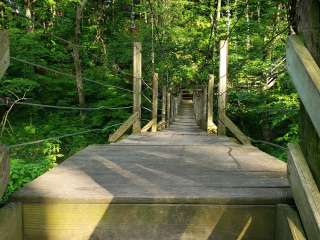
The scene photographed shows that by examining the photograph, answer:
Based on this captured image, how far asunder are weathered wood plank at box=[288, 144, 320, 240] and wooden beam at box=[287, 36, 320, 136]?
25 cm

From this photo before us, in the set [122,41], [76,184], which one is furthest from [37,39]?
[76,184]

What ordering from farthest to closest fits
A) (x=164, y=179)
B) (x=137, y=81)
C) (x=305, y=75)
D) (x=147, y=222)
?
(x=137, y=81)
(x=164, y=179)
(x=147, y=222)
(x=305, y=75)

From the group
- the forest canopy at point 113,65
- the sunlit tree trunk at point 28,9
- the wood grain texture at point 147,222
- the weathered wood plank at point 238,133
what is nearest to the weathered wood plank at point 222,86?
the weathered wood plank at point 238,133

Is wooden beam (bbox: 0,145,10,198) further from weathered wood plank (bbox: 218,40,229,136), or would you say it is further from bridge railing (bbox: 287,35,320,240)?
weathered wood plank (bbox: 218,40,229,136)

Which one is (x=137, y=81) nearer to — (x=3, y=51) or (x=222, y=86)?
(x=222, y=86)

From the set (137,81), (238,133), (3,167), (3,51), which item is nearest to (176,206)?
(3,167)

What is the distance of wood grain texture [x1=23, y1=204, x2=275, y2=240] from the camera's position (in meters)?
1.67

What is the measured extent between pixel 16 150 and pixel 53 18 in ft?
25.2

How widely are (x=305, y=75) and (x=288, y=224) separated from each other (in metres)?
0.55

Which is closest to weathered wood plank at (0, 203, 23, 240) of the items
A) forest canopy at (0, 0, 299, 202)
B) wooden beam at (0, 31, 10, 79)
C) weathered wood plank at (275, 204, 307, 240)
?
wooden beam at (0, 31, 10, 79)

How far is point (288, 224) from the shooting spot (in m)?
1.49

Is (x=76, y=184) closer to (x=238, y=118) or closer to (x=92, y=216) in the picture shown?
(x=92, y=216)

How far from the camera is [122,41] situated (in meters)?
19.1

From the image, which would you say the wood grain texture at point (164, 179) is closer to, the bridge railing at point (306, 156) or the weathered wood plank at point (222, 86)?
the bridge railing at point (306, 156)
